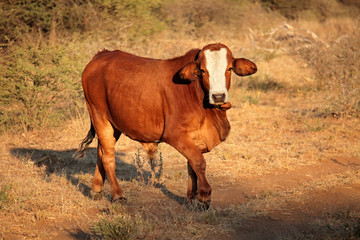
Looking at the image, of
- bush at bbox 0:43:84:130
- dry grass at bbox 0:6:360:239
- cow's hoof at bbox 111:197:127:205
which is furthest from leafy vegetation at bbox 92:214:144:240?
bush at bbox 0:43:84:130

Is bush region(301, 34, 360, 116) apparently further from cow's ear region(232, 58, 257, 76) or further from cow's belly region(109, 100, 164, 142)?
cow's belly region(109, 100, 164, 142)

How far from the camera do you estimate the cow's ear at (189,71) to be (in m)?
4.62

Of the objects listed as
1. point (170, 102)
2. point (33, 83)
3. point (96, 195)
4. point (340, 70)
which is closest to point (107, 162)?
point (96, 195)

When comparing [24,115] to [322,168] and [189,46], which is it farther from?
[189,46]

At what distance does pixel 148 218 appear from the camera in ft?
15.7

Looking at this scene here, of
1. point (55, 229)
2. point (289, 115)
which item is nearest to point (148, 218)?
point (55, 229)

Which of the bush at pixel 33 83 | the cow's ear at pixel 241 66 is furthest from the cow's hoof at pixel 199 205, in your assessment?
the bush at pixel 33 83

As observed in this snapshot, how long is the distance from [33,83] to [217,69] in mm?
5465

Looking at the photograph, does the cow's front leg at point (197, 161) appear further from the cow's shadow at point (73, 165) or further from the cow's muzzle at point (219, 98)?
the cow's shadow at point (73, 165)

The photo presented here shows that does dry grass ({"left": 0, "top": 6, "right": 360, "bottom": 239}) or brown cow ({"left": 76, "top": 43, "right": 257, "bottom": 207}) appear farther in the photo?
brown cow ({"left": 76, "top": 43, "right": 257, "bottom": 207})

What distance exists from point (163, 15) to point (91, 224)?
16566 millimetres

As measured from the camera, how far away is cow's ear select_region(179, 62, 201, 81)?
4.62 m

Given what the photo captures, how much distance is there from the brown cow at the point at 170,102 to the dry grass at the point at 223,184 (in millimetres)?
426

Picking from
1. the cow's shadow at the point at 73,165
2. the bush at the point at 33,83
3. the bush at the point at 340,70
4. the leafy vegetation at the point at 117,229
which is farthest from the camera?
the bush at the point at 340,70
